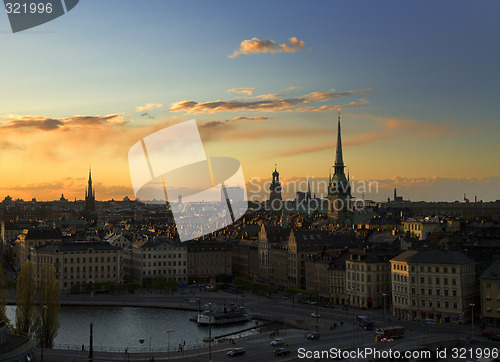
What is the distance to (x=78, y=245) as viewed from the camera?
106875 millimetres

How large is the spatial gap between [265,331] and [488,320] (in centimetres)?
2152

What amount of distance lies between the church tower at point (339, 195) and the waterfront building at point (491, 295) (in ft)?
338

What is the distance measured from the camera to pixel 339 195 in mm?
185000

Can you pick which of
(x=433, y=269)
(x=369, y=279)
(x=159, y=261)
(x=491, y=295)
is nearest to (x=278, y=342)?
(x=433, y=269)

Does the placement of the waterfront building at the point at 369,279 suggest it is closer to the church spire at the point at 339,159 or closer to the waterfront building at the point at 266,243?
the waterfront building at the point at 266,243

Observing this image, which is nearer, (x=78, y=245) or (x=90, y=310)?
(x=90, y=310)

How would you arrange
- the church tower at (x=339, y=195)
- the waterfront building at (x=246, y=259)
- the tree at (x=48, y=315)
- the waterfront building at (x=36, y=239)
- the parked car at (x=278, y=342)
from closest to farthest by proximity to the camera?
the parked car at (x=278, y=342) → the tree at (x=48, y=315) → the waterfront building at (x=246, y=259) → the waterfront building at (x=36, y=239) → the church tower at (x=339, y=195)

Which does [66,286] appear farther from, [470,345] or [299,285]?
[470,345]

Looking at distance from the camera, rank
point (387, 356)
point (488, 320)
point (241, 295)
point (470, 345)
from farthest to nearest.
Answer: point (241, 295), point (488, 320), point (470, 345), point (387, 356)

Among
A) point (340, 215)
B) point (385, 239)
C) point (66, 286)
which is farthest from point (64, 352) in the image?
point (340, 215)

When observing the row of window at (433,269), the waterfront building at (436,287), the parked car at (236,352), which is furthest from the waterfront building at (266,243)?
the parked car at (236,352)

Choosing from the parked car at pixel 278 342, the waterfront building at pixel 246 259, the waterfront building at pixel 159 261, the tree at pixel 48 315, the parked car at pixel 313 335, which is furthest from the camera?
the waterfront building at pixel 246 259

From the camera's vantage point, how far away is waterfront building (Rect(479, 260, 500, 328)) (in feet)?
219

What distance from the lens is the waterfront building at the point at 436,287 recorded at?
69375mm
